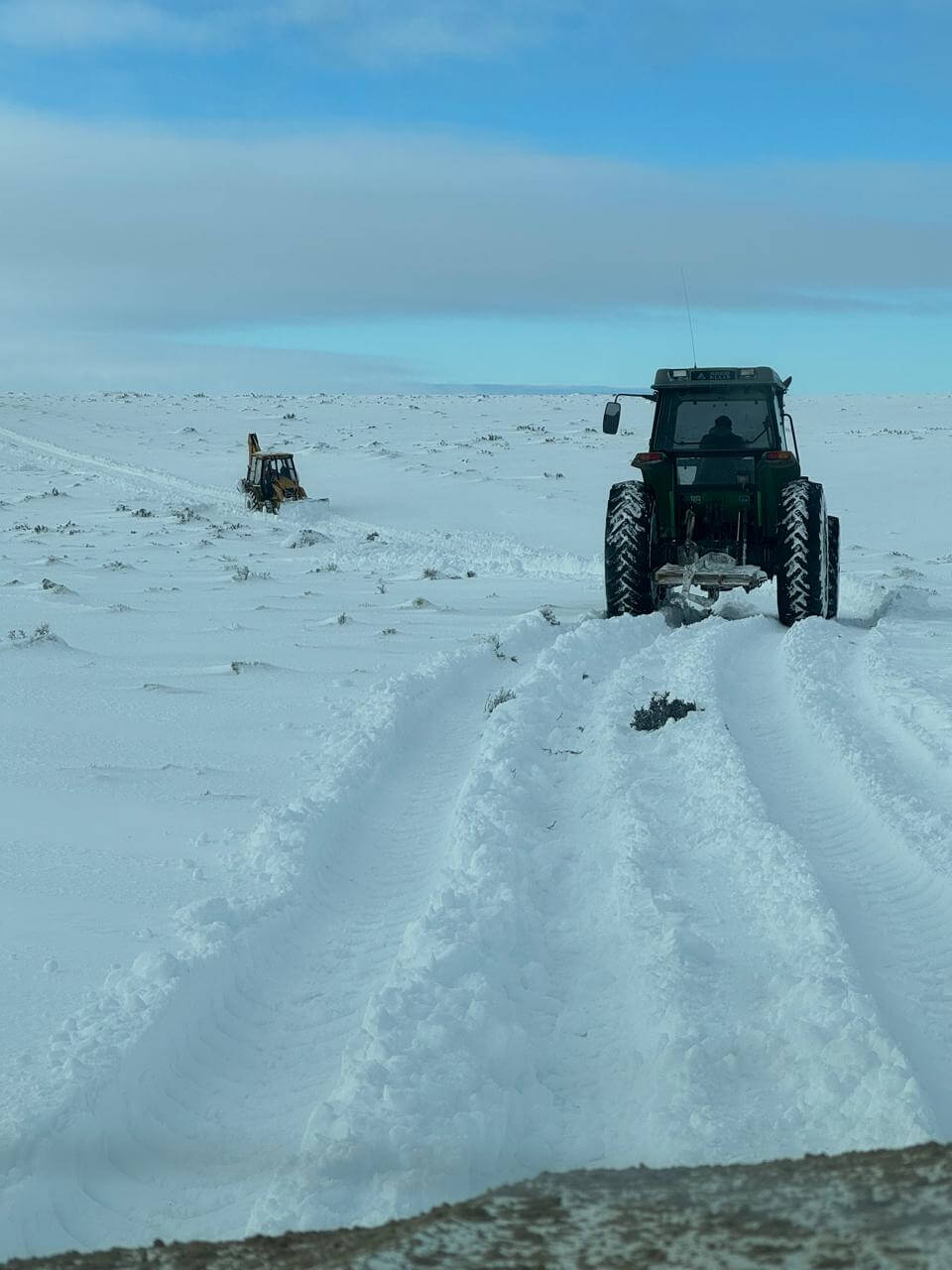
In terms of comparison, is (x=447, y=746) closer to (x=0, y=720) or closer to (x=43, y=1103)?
(x=0, y=720)

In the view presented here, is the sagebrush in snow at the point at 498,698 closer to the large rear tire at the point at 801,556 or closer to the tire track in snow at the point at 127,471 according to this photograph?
the large rear tire at the point at 801,556

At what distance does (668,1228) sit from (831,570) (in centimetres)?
1012

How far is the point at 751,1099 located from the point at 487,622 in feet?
27.1

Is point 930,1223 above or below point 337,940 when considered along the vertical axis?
above

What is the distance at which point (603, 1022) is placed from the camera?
325 centimetres

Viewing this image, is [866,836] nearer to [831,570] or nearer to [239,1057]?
[239,1057]

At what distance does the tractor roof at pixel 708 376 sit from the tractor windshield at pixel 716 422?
0.23 meters

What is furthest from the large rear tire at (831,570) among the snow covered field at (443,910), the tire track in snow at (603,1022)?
the tire track in snow at (603,1022)

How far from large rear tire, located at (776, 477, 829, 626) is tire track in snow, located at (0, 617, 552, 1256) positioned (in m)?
6.12

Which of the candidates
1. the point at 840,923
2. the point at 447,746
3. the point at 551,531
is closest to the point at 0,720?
the point at 447,746

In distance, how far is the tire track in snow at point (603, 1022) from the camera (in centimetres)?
263

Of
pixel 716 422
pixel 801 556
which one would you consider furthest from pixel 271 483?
pixel 801 556

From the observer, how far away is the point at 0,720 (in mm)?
6547

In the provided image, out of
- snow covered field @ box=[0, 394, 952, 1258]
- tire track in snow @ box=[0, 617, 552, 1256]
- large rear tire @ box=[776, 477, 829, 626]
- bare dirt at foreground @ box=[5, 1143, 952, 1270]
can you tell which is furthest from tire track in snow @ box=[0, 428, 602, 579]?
bare dirt at foreground @ box=[5, 1143, 952, 1270]
